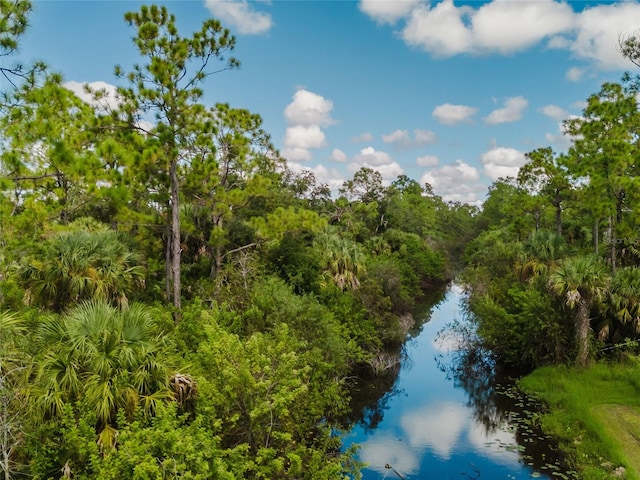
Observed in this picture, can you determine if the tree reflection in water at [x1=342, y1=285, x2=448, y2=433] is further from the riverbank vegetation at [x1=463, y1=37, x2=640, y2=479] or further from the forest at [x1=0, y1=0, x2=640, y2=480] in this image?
the riverbank vegetation at [x1=463, y1=37, x2=640, y2=479]

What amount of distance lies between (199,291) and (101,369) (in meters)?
9.83

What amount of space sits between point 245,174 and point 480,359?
13.5 metres

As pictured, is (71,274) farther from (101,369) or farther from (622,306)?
(622,306)

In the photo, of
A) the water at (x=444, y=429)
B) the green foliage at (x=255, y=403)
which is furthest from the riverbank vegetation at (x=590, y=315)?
the green foliage at (x=255, y=403)

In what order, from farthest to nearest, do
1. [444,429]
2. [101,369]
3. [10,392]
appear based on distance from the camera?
[444,429], [101,369], [10,392]

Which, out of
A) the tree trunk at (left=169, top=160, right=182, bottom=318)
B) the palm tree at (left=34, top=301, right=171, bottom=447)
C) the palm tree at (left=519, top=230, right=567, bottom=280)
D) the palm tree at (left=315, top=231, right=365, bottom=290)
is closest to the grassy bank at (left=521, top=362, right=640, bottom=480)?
the palm tree at (left=519, top=230, right=567, bottom=280)

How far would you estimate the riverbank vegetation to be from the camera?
1377cm

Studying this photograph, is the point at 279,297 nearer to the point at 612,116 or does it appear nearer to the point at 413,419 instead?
the point at 413,419

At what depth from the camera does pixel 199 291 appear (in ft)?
58.2

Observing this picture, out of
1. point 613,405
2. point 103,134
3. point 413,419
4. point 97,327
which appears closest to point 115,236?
point 103,134

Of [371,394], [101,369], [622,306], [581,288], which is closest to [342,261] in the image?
[371,394]

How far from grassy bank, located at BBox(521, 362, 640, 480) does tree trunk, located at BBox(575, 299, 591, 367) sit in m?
0.42

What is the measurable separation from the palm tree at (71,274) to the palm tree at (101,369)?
4232 millimetres

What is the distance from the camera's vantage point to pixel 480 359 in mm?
22203
